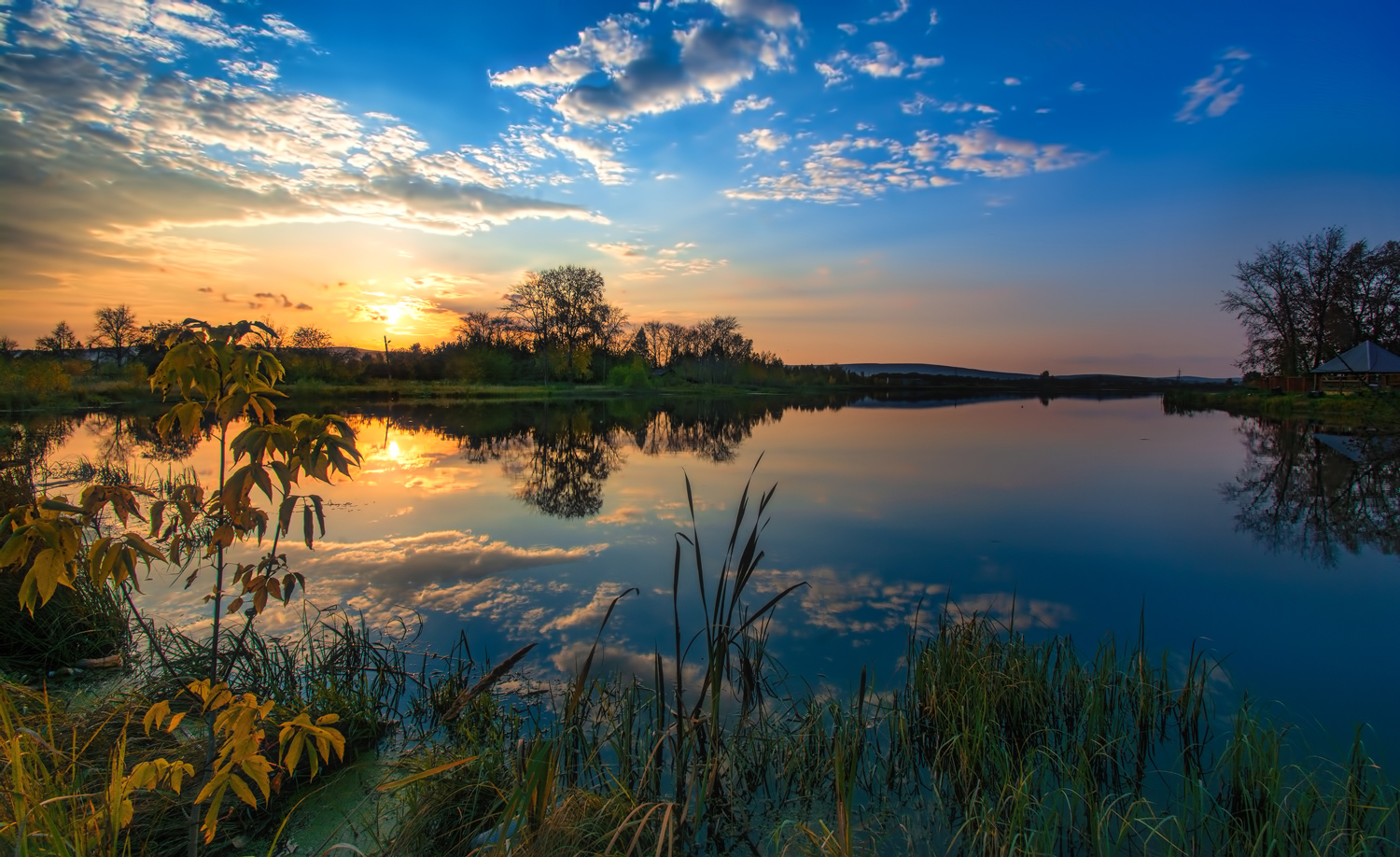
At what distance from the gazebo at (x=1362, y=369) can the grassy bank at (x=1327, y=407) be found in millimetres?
1385

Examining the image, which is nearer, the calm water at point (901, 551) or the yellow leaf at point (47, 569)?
the yellow leaf at point (47, 569)

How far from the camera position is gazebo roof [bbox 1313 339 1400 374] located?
94.0 feet

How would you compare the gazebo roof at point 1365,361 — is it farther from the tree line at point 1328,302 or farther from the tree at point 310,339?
the tree at point 310,339

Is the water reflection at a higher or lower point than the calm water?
higher

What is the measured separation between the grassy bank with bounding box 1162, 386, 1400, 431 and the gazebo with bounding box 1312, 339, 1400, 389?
1.38 meters

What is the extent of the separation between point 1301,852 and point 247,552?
10.4 meters

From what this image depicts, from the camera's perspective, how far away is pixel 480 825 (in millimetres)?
2855

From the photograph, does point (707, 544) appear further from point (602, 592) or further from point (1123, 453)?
point (1123, 453)

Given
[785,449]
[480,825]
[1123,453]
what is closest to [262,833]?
[480,825]

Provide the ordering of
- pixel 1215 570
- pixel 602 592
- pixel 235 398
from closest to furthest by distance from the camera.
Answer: pixel 235 398 < pixel 602 592 < pixel 1215 570

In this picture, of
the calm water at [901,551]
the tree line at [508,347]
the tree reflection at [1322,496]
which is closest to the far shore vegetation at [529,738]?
the calm water at [901,551]

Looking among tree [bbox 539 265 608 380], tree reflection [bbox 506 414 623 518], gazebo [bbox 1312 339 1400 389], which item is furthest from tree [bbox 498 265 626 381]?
gazebo [bbox 1312 339 1400 389]

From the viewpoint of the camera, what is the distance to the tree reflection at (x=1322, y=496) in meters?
9.73

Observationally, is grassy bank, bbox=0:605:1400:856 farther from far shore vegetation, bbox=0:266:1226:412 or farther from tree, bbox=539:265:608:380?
tree, bbox=539:265:608:380
